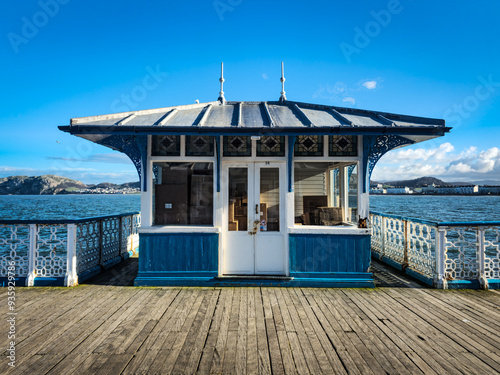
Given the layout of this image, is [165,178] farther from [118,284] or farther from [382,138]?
[382,138]

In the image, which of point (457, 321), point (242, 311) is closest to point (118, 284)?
point (242, 311)

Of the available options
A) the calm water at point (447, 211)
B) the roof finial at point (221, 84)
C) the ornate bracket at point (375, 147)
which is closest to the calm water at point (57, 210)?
the roof finial at point (221, 84)

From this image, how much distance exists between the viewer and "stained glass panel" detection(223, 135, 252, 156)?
5.14 metres

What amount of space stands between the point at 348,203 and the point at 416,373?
3.19 m

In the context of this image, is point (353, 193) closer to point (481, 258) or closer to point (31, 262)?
point (481, 258)

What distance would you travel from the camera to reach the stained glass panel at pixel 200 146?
511 centimetres

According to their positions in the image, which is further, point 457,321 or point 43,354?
point 457,321

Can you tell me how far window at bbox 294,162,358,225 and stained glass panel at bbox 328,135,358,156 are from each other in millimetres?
275

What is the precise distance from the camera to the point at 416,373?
2.58 meters

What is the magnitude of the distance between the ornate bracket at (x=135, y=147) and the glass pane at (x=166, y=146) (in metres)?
0.16

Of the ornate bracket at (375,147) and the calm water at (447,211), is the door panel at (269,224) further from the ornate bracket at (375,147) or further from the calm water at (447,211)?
the calm water at (447,211)

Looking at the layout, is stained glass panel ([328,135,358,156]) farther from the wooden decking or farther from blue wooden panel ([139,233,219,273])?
blue wooden panel ([139,233,219,273])

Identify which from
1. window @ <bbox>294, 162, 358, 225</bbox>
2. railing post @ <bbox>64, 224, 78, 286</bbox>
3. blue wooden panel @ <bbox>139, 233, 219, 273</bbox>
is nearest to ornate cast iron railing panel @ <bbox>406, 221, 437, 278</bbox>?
window @ <bbox>294, 162, 358, 225</bbox>

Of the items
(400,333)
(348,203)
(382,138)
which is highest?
(382,138)
